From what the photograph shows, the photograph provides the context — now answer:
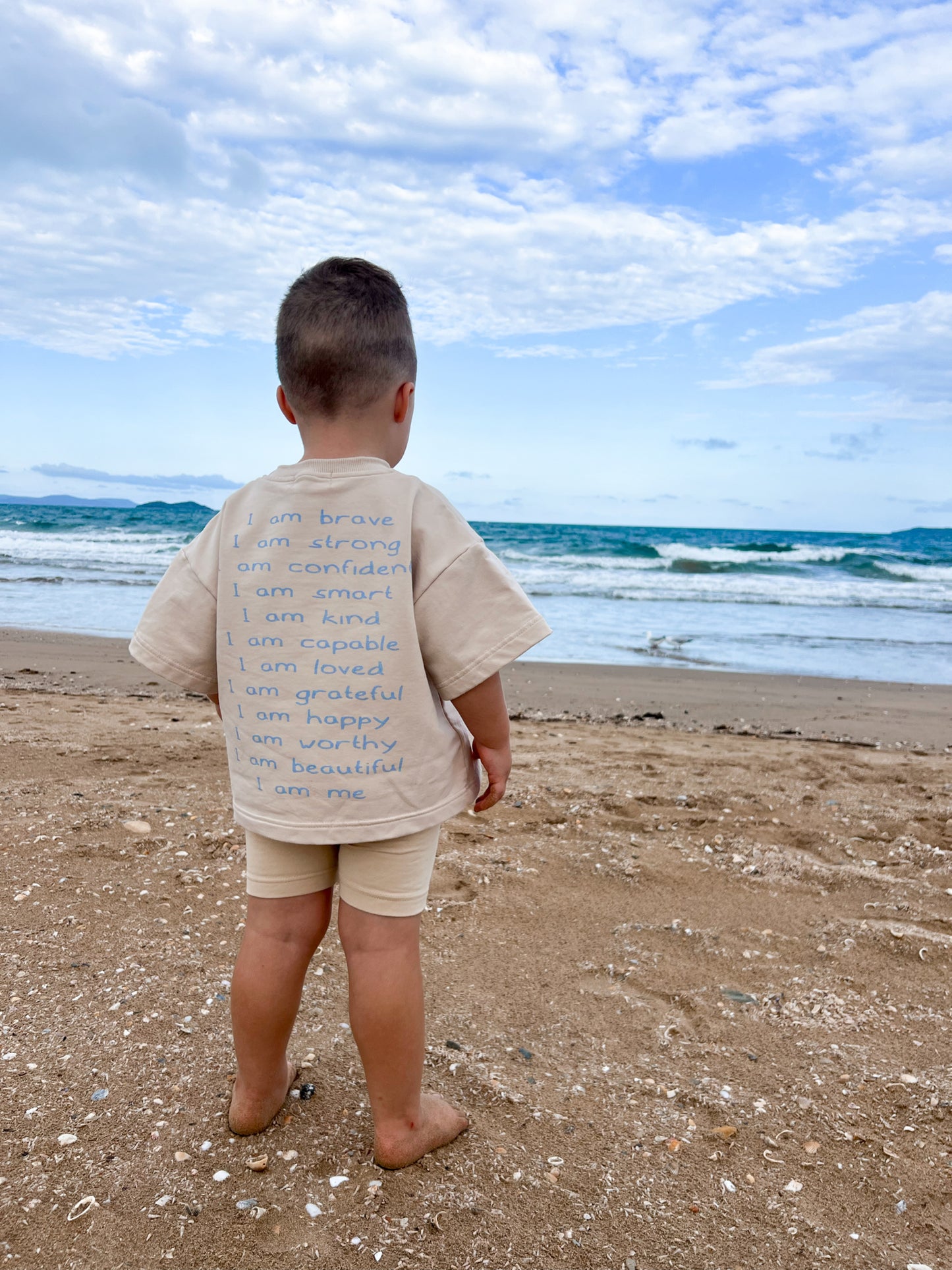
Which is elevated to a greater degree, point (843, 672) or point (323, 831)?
point (323, 831)

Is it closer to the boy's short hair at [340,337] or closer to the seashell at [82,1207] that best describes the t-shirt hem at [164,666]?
the boy's short hair at [340,337]

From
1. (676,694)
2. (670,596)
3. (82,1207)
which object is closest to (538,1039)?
(82,1207)

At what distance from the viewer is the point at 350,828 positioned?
1689 mm

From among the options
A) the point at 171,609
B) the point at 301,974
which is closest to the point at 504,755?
the point at 301,974

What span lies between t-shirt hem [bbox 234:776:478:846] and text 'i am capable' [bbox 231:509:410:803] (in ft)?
0.17

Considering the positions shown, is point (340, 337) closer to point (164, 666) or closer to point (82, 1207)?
point (164, 666)

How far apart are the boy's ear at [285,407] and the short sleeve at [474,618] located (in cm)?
47

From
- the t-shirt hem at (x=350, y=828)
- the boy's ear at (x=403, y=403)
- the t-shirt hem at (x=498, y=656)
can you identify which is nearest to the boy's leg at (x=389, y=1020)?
the t-shirt hem at (x=350, y=828)

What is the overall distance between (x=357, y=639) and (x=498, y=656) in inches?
10.4

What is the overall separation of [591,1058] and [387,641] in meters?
1.26

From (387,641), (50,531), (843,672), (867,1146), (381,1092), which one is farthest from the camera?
(50,531)

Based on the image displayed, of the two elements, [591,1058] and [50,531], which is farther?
[50,531]

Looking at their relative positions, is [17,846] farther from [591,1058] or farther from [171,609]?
[591,1058]

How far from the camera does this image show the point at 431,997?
96.7 inches
